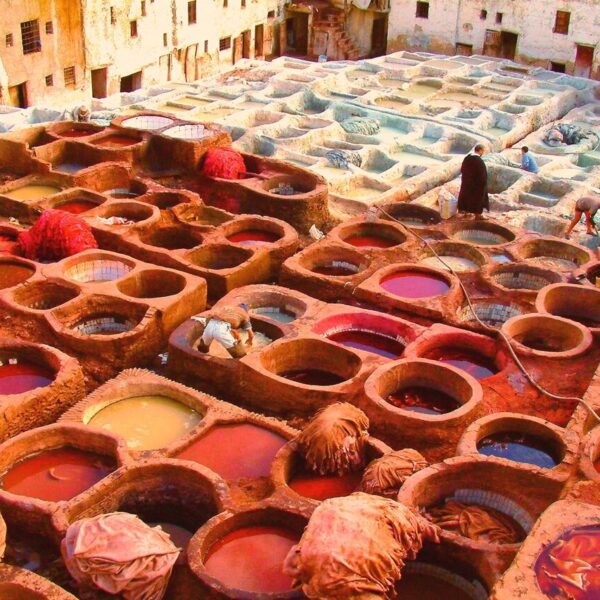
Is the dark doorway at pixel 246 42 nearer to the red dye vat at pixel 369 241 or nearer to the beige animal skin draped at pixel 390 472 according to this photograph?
the red dye vat at pixel 369 241

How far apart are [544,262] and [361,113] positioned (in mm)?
10079

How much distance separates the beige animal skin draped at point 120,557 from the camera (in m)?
7.75

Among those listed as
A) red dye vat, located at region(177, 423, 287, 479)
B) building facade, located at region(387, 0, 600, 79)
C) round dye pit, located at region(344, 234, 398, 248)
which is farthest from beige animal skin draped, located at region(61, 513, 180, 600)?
building facade, located at region(387, 0, 600, 79)

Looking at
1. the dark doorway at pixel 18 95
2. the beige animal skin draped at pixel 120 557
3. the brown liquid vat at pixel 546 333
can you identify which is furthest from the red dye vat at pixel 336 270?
the dark doorway at pixel 18 95

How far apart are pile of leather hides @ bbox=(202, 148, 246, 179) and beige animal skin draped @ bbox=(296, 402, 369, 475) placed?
9.40 m

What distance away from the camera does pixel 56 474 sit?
9656 mm

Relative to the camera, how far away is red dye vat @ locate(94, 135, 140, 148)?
1900cm

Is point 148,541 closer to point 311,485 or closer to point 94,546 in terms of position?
point 94,546

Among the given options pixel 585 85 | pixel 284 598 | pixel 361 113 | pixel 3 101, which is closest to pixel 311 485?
pixel 284 598

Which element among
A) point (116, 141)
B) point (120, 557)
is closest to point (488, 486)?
point (120, 557)

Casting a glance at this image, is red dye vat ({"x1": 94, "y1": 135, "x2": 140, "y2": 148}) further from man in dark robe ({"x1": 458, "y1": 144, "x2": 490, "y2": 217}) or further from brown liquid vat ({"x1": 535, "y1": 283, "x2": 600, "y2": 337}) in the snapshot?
brown liquid vat ({"x1": 535, "y1": 283, "x2": 600, "y2": 337})

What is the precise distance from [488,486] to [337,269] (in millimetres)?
6459

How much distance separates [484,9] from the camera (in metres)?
36.8

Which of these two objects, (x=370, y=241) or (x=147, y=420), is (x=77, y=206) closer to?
(x=370, y=241)
